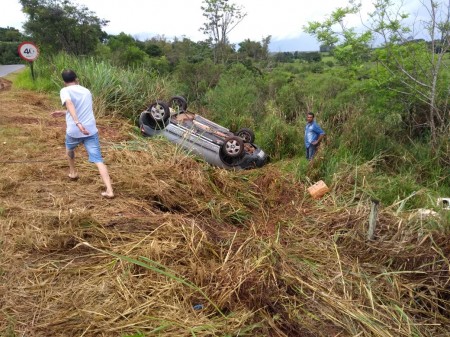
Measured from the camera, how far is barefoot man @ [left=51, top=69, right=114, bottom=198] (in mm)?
4367

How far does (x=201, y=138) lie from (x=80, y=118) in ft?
10.5

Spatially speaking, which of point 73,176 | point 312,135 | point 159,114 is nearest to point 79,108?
point 73,176

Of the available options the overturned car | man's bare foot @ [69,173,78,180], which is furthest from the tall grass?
man's bare foot @ [69,173,78,180]

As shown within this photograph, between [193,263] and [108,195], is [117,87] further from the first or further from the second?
[193,263]

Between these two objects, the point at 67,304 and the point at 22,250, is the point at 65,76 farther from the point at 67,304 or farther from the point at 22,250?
the point at 67,304

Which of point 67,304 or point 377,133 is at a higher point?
point 377,133

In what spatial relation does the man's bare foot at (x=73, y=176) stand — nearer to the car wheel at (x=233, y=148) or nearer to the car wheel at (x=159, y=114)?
the car wheel at (x=159, y=114)

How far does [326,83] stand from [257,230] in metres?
14.3

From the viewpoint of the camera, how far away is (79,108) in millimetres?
4484

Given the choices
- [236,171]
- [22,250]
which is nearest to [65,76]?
[22,250]

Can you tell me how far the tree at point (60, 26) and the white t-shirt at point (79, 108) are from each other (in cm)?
1421

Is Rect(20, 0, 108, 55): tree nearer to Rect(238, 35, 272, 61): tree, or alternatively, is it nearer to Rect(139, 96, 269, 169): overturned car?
Rect(139, 96, 269, 169): overturned car

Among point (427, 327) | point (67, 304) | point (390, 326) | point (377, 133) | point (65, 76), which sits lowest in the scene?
point (427, 327)

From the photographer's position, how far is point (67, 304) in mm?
2820
